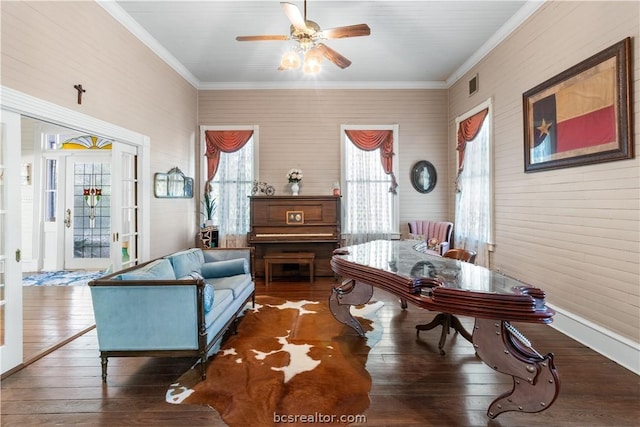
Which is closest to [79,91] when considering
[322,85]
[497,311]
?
[322,85]

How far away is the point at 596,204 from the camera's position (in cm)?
282

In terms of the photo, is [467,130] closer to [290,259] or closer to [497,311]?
[290,259]

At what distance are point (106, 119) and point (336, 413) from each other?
12.4ft

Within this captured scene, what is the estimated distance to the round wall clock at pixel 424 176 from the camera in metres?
5.98

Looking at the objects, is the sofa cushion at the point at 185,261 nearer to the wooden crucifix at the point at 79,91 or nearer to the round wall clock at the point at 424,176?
the wooden crucifix at the point at 79,91

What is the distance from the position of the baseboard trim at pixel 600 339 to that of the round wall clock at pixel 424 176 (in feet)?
10.2

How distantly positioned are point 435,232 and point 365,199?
4.54 ft

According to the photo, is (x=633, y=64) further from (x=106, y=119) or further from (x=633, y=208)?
(x=106, y=119)

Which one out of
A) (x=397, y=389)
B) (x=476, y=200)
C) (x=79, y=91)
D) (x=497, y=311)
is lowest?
(x=397, y=389)

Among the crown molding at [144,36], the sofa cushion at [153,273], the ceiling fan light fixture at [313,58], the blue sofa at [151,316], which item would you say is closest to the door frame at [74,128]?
the blue sofa at [151,316]

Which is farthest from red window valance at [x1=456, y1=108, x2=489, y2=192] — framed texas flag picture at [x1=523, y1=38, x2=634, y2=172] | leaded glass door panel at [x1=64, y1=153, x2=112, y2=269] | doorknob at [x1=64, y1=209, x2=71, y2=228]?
doorknob at [x1=64, y1=209, x2=71, y2=228]

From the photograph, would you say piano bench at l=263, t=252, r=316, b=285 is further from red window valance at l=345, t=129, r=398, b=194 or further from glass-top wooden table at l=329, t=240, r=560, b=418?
glass-top wooden table at l=329, t=240, r=560, b=418

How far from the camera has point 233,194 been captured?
5898mm

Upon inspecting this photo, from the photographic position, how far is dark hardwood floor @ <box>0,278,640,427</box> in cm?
194
